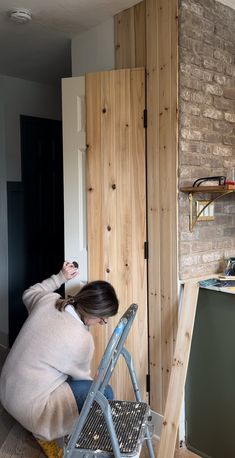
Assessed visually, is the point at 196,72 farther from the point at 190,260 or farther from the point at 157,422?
the point at 157,422

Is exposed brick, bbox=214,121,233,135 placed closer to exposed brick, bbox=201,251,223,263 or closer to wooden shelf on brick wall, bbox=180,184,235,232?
wooden shelf on brick wall, bbox=180,184,235,232

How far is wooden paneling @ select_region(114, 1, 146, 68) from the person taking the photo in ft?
8.36

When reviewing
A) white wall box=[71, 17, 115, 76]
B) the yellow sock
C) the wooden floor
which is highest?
white wall box=[71, 17, 115, 76]

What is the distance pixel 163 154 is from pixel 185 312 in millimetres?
871

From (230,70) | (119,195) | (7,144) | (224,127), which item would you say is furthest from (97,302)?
(7,144)

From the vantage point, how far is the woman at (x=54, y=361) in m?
2.06

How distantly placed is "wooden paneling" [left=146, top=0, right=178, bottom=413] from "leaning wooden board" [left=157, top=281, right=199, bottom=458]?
11 centimetres

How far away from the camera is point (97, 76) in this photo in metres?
2.63

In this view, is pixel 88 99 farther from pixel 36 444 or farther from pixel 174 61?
pixel 36 444

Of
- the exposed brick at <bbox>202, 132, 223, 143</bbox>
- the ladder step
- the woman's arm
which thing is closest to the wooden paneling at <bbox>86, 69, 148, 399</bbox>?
the woman's arm

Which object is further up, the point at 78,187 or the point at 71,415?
the point at 78,187

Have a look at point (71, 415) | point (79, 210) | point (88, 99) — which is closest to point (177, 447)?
point (71, 415)

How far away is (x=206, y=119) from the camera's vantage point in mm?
2535

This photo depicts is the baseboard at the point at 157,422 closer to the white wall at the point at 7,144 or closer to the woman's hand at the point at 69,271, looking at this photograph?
the woman's hand at the point at 69,271
